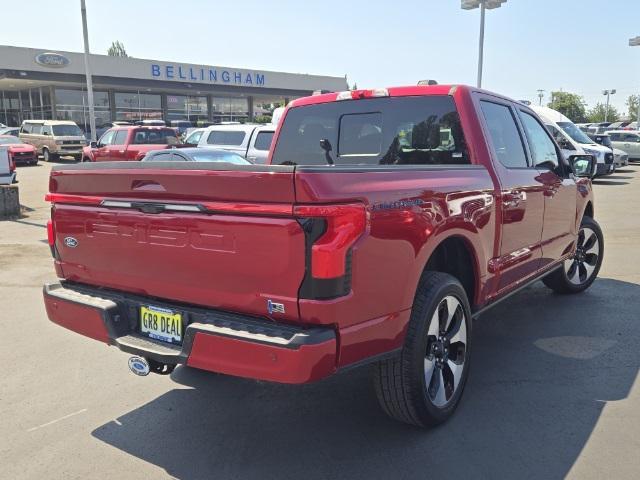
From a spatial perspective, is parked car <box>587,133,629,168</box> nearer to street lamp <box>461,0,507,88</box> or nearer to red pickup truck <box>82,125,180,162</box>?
street lamp <box>461,0,507,88</box>

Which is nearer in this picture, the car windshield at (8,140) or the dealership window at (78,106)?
the car windshield at (8,140)

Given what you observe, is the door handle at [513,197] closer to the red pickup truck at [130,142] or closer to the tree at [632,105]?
the red pickup truck at [130,142]

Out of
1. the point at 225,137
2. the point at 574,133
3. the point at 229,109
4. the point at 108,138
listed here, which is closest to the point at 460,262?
the point at 225,137

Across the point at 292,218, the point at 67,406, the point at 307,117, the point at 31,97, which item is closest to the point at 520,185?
the point at 307,117

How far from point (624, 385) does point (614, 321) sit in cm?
154

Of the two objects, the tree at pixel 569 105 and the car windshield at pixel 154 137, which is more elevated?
the tree at pixel 569 105

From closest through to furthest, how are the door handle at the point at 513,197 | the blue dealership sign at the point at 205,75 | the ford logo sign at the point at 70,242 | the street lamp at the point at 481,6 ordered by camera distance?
the ford logo sign at the point at 70,242, the door handle at the point at 513,197, the street lamp at the point at 481,6, the blue dealership sign at the point at 205,75

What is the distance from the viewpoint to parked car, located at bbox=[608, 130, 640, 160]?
93.9ft

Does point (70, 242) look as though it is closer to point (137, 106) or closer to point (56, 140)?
point (56, 140)

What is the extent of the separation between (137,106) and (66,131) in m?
17.1

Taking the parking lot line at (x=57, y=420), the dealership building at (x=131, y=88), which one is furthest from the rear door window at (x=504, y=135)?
the dealership building at (x=131, y=88)

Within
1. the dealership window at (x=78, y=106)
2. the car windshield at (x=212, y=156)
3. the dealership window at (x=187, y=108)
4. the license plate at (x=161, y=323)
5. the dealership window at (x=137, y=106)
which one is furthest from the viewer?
the dealership window at (x=187, y=108)

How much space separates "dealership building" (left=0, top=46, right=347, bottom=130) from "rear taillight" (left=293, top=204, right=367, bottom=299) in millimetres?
38266

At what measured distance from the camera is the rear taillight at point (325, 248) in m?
2.59
